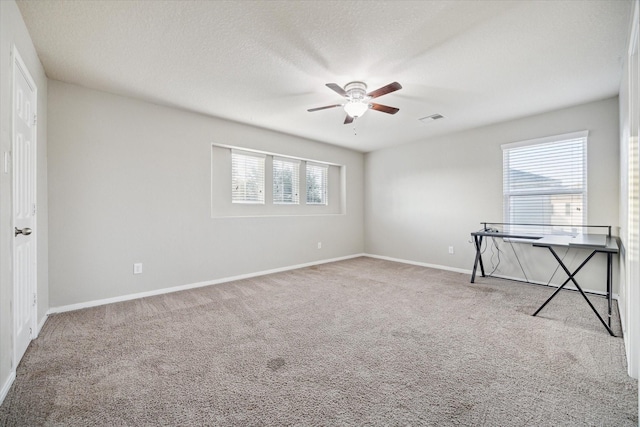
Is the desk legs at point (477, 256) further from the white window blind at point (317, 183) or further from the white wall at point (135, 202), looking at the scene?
the white wall at point (135, 202)

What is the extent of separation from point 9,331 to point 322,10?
114 inches

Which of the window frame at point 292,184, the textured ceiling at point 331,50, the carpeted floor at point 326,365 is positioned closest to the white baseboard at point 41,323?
the carpeted floor at point 326,365

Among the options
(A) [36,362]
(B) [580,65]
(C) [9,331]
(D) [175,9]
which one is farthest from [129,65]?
(B) [580,65]

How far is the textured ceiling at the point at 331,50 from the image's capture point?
192 cm

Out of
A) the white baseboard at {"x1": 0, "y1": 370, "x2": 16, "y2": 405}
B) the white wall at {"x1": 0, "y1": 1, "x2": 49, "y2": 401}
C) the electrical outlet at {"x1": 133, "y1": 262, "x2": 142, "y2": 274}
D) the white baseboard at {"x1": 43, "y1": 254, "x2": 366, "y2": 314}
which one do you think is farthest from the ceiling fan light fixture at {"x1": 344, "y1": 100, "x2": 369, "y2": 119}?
the white baseboard at {"x1": 0, "y1": 370, "x2": 16, "y2": 405}

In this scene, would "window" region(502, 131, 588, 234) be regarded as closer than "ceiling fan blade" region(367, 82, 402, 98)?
No

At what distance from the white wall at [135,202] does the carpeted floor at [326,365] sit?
0.45m

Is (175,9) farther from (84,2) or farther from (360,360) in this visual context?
(360,360)

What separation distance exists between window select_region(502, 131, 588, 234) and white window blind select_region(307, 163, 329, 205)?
318cm

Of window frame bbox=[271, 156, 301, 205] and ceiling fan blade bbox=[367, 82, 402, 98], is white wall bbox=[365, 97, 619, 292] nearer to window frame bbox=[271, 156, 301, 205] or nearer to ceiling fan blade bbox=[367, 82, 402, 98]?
window frame bbox=[271, 156, 301, 205]

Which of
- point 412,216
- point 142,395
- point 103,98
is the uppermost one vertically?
point 103,98

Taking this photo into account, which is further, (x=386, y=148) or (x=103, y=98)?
(x=386, y=148)

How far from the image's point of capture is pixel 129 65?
2.61 meters

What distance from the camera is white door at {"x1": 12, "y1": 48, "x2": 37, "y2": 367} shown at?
1.89m
